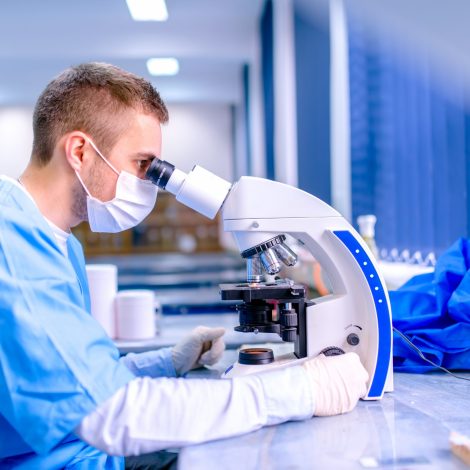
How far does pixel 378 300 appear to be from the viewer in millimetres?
1267

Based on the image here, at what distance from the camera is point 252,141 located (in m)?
6.94

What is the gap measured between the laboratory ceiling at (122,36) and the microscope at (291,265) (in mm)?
3880

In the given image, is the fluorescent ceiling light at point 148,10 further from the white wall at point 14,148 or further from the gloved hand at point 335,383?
the gloved hand at point 335,383

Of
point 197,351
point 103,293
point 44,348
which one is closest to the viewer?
point 44,348

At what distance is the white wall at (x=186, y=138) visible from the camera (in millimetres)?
7723

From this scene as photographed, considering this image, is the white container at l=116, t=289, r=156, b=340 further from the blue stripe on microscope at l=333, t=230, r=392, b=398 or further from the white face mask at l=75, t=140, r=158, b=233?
the blue stripe on microscope at l=333, t=230, r=392, b=398

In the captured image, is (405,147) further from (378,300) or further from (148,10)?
(148,10)

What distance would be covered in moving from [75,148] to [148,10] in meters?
3.84

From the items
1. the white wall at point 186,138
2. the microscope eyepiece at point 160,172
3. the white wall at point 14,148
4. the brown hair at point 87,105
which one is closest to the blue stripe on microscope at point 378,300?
the microscope eyepiece at point 160,172

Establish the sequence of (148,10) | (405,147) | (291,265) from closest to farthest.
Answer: (291,265)
(405,147)
(148,10)

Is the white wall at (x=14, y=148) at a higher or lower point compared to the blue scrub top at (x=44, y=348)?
higher

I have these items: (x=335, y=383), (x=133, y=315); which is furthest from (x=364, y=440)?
(x=133, y=315)

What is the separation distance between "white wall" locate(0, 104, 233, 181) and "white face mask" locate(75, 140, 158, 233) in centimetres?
613

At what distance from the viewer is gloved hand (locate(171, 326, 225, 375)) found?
1.62 metres
